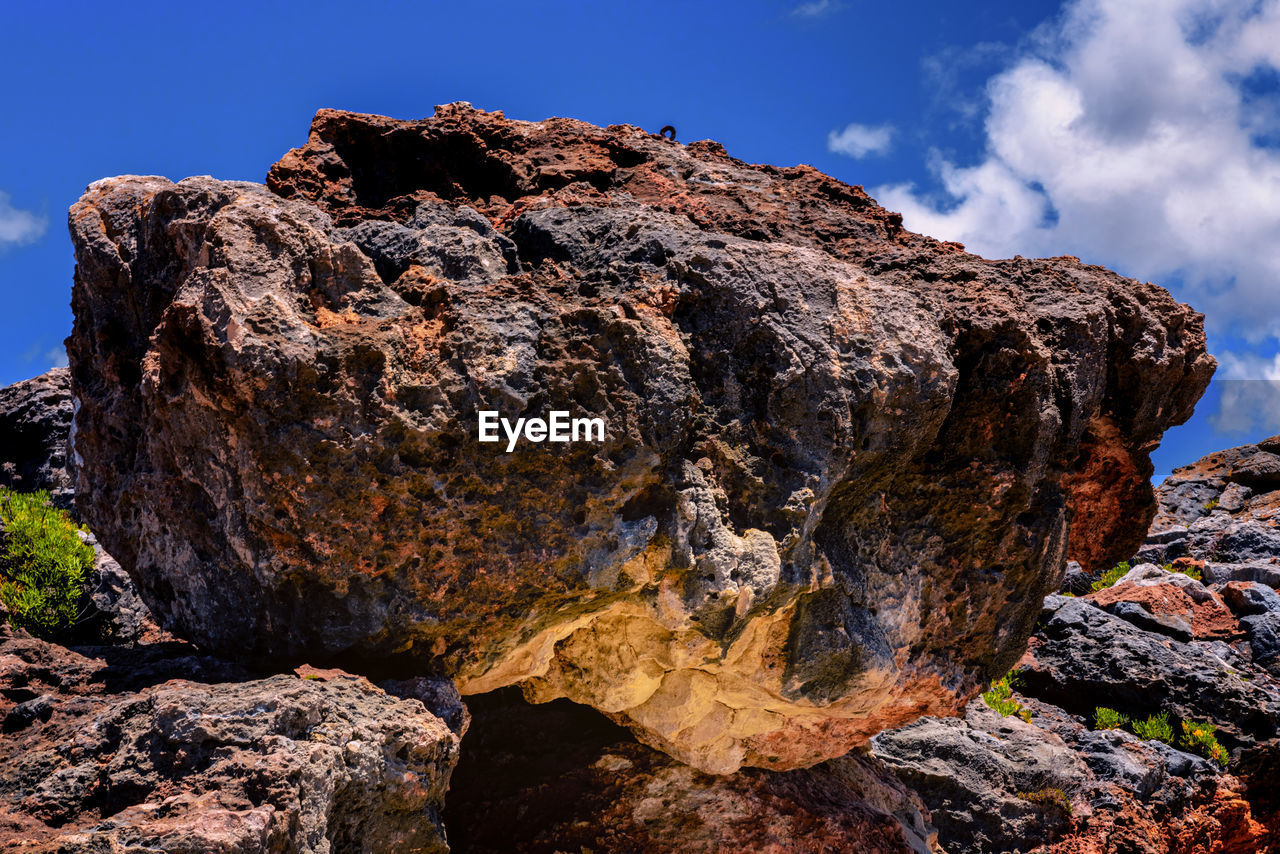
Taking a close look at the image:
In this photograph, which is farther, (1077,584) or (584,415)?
(1077,584)

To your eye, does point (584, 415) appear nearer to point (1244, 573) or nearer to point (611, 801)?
point (611, 801)

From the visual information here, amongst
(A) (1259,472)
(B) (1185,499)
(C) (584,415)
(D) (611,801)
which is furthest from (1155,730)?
(A) (1259,472)

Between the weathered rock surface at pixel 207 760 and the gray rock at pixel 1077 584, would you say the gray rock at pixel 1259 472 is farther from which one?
the weathered rock surface at pixel 207 760

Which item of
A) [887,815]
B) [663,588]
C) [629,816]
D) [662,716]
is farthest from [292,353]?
[887,815]

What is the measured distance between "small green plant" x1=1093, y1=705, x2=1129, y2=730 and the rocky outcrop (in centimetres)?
751

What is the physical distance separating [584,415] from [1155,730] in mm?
6122

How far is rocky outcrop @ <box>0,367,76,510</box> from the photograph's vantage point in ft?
21.2

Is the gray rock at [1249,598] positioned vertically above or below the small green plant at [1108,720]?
above

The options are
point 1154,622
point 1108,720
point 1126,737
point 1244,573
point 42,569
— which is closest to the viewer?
point 42,569

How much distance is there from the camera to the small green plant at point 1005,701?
739 centimetres

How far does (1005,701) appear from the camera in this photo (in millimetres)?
7570

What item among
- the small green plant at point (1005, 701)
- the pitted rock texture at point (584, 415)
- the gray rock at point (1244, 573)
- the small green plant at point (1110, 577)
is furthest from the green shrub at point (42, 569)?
the small green plant at point (1110, 577)

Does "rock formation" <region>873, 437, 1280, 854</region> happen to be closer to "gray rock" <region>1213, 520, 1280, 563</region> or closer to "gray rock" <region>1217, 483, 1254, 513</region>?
"gray rock" <region>1213, 520, 1280, 563</region>

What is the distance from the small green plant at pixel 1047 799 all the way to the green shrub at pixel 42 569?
5.38 m
